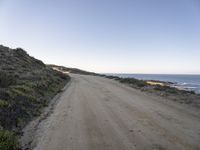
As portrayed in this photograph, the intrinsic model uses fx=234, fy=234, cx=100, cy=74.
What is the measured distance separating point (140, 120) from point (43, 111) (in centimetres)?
562

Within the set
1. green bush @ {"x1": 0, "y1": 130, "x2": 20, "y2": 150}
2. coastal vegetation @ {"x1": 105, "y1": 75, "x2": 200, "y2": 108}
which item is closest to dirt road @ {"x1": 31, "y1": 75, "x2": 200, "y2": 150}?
green bush @ {"x1": 0, "y1": 130, "x2": 20, "y2": 150}

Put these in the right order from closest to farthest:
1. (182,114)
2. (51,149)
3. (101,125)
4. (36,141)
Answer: (51,149) → (36,141) → (101,125) → (182,114)

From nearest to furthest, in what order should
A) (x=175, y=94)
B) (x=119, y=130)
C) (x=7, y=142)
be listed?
1. (x=7, y=142)
2. (x=119, y=130)
3. (x=175, y=94)

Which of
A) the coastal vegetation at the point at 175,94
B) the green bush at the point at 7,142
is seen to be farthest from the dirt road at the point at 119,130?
the coastal vegetation at the point at 175,94

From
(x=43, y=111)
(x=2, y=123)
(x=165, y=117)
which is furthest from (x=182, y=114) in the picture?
(x=2, y=123)

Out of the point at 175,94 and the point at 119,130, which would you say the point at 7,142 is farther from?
the point at 175,94

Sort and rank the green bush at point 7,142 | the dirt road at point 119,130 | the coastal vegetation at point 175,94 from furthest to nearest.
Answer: the coastal vegetation at point 175,94 → the dirt road at point 119,130 → the green bush at point 7,142

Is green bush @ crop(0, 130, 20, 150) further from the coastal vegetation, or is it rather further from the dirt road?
the coastal vegetation

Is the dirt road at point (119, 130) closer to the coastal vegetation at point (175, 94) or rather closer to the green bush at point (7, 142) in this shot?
the green bush at point (7, 142)

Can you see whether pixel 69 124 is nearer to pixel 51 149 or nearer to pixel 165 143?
pixel 51 149

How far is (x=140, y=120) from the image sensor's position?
10859mm

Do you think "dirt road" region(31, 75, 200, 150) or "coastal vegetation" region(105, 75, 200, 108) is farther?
"coastal vegetation" region(105, 75, 200, 108)

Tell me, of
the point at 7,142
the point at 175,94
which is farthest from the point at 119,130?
the point at 175,94

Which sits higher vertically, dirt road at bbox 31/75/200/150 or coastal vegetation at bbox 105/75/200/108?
coastal vegetation at bbox 105/75/200/108
